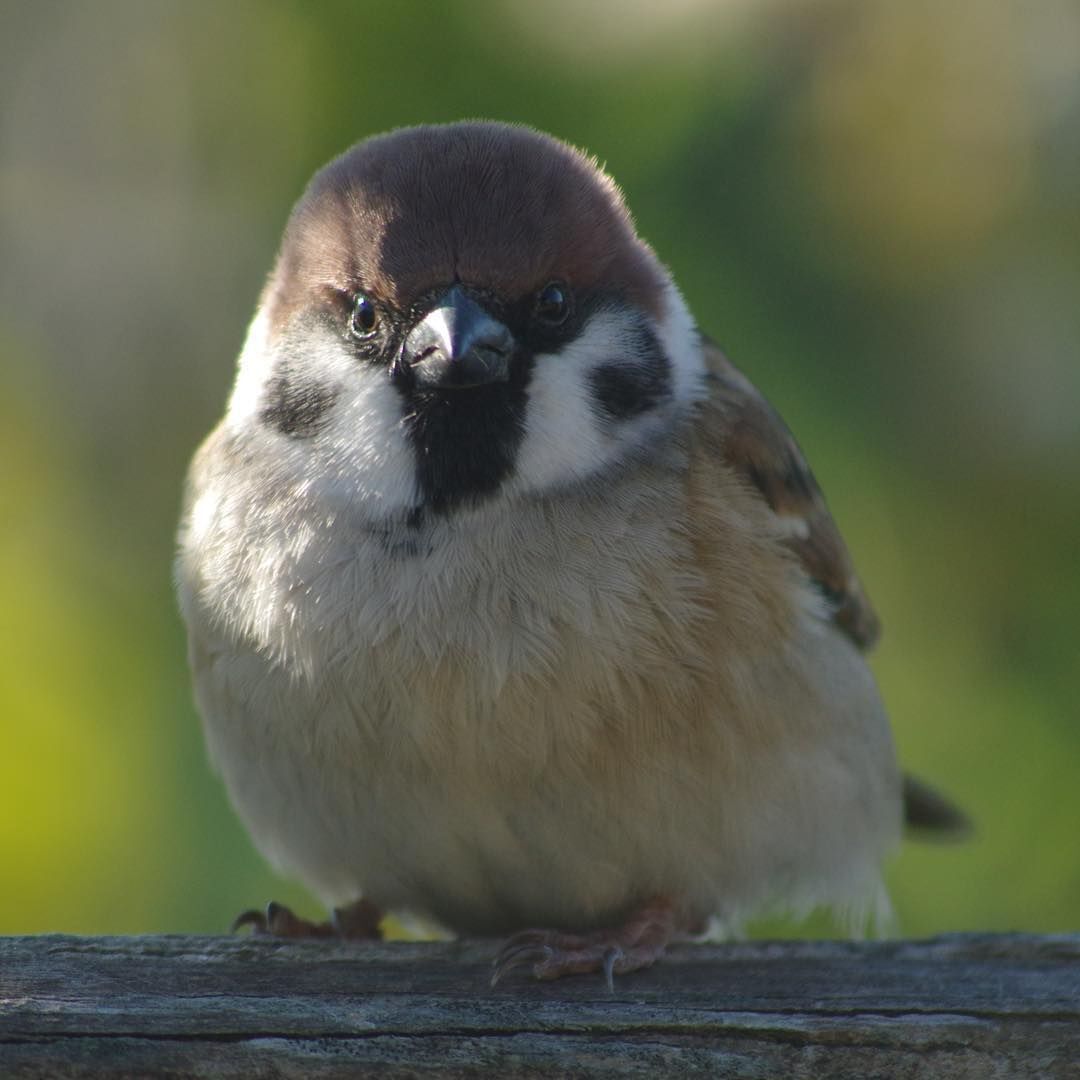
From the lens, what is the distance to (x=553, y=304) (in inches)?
120

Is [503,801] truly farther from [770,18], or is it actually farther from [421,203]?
[770,18]

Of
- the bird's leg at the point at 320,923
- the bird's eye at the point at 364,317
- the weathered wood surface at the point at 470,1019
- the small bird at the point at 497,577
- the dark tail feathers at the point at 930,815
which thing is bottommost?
the weathered wood surface at the point at 470,1019

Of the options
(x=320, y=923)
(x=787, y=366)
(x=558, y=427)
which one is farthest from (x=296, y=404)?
(x=320, y=923)

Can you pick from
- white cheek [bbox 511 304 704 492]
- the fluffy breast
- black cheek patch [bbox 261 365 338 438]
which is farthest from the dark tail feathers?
black cheek patch [bbox 261 365 338 438]

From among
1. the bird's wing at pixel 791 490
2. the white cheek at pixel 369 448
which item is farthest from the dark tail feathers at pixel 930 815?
the white cheek at pixel 369 448

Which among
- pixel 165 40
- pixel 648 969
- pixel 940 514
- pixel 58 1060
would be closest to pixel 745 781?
pixel 648 969

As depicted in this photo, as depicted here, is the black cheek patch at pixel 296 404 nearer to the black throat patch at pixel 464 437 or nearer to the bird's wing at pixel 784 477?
the black throat patch at pixel 464 437

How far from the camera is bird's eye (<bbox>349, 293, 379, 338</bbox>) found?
3004 millimetres

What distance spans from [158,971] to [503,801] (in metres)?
0.64

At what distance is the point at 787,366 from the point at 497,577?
33.1 inches

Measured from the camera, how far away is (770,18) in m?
3.46

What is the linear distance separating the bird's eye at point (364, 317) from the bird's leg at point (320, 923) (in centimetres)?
115

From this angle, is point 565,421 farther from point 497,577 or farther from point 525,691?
point 525,691

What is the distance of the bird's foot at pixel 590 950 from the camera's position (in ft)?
9.65
